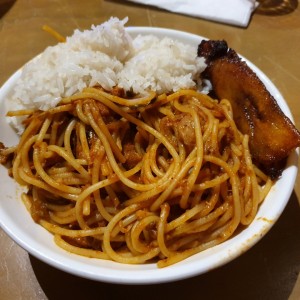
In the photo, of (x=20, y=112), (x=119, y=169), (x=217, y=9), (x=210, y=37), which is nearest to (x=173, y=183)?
(x=119, y=169)

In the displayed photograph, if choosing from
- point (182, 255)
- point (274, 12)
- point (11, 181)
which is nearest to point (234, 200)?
point (182, 255)

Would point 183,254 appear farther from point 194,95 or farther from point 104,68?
point 104,68

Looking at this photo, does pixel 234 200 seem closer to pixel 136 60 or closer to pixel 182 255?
pixel 182 255

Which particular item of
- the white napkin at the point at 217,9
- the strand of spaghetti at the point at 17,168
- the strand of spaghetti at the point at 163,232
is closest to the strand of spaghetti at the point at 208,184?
the strand of spaghetti at the point at 163,232

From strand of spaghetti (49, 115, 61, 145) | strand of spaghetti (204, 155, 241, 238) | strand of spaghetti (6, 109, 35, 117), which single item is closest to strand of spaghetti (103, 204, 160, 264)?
strand of spaghetti (204, 155, 241, 238)

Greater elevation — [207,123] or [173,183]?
[207,123]

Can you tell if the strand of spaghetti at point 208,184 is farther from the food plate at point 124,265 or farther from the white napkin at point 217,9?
the white napkin at point 217,9

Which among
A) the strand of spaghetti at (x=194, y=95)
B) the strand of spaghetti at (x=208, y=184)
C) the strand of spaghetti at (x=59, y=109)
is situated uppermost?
the strand of spaghetti at (x=194, y=95)

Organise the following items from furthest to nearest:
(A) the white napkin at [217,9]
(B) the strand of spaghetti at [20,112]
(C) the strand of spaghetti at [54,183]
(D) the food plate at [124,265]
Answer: (A) the white napkin at [217,9] → (B) the strand of spaghetti at [20,112] → (C) the strand of spaghetti at [54,183] → (D) the food plate at [124,265]
